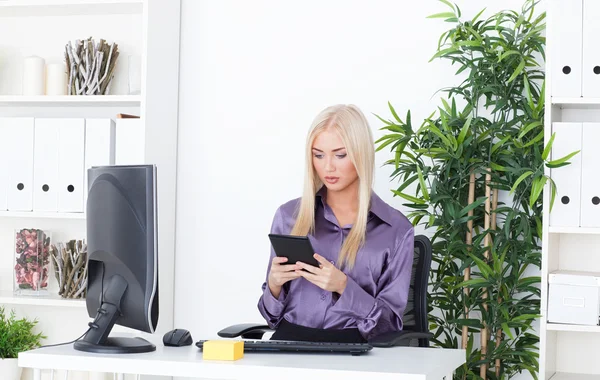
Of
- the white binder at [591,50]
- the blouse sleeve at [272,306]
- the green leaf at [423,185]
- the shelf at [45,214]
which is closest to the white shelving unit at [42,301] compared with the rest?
the shelf at [45,214]

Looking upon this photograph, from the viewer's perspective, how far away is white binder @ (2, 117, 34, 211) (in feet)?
11.9

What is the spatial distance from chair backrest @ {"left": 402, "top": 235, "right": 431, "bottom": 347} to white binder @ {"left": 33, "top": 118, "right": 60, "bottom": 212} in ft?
5.73

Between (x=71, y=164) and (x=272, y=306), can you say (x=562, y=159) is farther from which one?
(x=71, y=164)

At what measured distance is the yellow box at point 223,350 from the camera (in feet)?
6.32

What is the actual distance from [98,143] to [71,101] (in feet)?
0.91

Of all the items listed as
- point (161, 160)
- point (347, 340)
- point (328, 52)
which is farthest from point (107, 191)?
point (328, 52)

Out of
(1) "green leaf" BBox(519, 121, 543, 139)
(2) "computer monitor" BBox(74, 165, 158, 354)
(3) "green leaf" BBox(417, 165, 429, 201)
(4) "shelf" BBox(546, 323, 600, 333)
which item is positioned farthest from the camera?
(3) "green leaf" BBox(417, 165, 429, 201)

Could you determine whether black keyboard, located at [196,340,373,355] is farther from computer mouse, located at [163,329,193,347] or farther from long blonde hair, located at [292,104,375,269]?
Result: long blonde hair, located at [292,104,375,269]

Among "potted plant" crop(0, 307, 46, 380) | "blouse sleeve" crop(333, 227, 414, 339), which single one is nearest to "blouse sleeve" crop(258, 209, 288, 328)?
"blouse sleeve" crop(333, 227, 414, 339)

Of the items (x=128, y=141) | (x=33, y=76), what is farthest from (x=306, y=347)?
(x=33, y=76)

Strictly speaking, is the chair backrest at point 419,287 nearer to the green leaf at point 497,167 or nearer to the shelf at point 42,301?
the green leaf at point 497,167

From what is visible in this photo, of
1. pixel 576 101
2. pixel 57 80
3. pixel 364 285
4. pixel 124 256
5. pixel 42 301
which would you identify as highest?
pixel 57 80

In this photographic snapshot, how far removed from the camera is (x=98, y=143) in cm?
355

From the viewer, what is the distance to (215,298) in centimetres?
382
